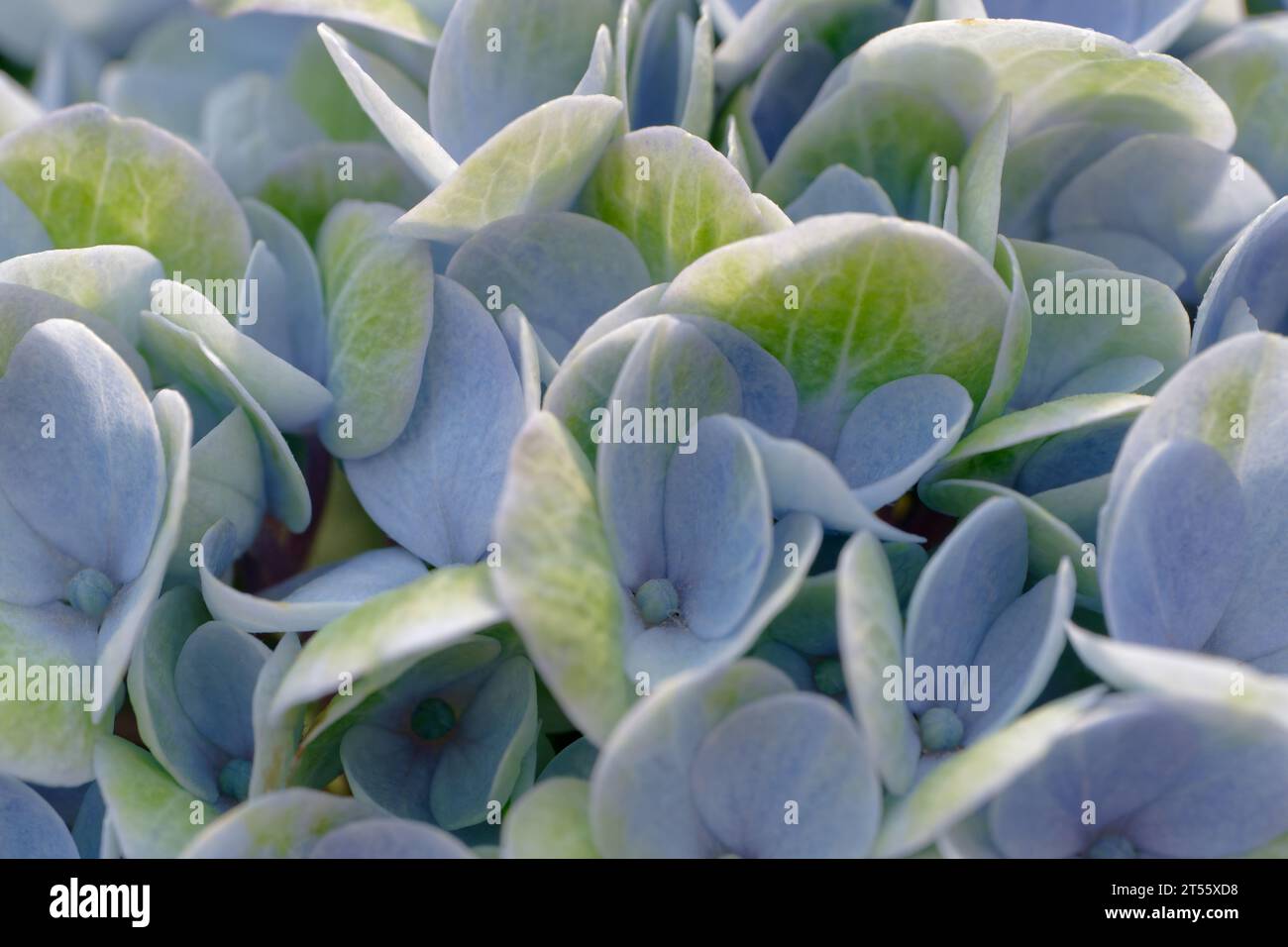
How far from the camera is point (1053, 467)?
0.30 meters

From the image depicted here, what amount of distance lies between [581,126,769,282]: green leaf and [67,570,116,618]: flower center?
150 mm

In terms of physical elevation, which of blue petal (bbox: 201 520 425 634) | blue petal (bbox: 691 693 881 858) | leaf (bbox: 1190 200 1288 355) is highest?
leaf (bbox: 1190 200 1288 355)

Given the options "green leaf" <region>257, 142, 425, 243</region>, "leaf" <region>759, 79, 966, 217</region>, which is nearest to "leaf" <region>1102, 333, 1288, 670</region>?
"leaf" <region>759, 79, 966, 217</region>

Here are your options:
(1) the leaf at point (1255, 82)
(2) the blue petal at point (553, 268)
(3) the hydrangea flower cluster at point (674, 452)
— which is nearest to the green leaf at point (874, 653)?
(3) the hydrangea flower cluster at point (674, 452)

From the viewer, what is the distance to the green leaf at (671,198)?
289 millimetres

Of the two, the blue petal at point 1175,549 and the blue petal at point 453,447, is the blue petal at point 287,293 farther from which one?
the blue petal at point 1175,549

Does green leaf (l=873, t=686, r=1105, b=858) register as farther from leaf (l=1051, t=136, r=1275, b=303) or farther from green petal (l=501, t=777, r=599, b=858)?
leaf (l=1051, t=136, r=1275, b=303)

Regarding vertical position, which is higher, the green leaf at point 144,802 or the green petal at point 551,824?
the green petal at point 551,824

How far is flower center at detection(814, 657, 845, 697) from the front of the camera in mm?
282

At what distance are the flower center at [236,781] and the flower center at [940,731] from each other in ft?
0.51

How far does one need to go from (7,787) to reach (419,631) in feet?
0.41

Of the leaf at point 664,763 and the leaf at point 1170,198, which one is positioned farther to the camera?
the leaf at point 1170,198

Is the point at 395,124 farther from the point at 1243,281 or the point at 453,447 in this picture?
the point at 1243,281
